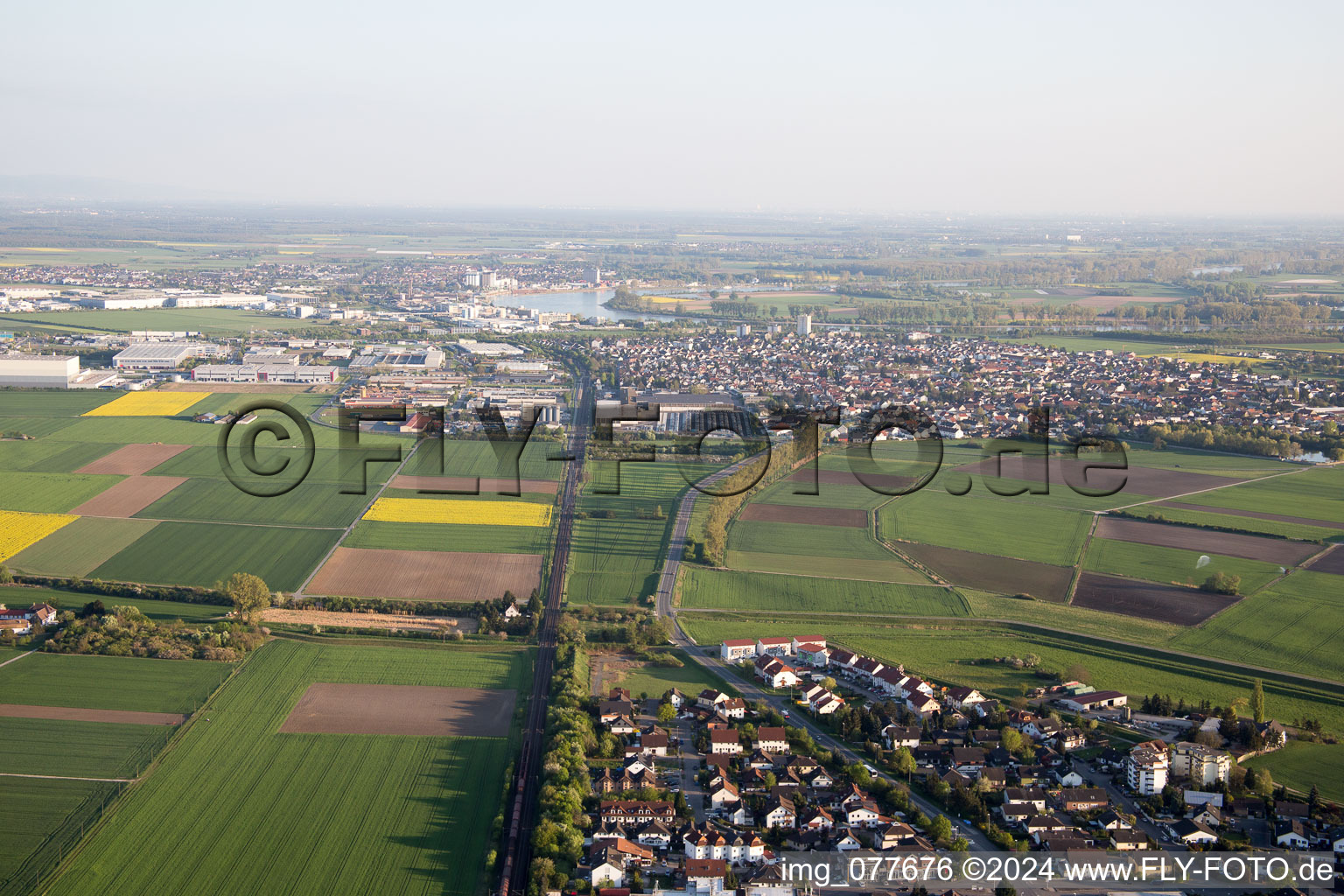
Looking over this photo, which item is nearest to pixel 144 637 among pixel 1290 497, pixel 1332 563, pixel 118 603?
pixel 118 603

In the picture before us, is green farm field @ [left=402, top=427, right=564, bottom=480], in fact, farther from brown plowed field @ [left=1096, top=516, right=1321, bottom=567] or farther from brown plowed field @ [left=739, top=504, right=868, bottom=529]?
brown plowed field @ [left=1096, top=516, right=1321, bottom=567]

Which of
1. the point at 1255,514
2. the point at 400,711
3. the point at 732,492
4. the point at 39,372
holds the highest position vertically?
the point at 39,372

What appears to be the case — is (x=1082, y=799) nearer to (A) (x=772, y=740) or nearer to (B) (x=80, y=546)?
(A) (x=772, y=740)

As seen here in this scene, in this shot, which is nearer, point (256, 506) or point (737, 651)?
point (737, 651)

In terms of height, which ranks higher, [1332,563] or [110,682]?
[1332,563]

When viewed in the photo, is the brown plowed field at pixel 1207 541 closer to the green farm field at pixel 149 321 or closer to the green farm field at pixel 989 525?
the green farm field at pixel 989 525

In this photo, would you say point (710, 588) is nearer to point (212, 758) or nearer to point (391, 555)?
point (391, 555)
